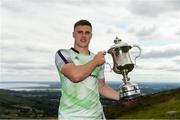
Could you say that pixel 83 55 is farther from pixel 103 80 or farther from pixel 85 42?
pixel 103 80

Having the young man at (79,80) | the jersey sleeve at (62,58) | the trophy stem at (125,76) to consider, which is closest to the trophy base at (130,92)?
the trophy stem at (125,76)

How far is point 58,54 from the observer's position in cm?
848

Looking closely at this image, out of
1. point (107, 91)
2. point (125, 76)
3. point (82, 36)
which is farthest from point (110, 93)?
point (82, 36)

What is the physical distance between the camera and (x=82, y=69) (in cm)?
786

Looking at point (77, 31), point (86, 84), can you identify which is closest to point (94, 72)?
point (86, 84)

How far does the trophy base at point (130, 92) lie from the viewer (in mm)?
8594

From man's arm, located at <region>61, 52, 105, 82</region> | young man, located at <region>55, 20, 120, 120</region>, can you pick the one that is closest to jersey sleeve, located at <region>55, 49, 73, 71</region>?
young man, located at <region>55, 20, 120, 120</region>

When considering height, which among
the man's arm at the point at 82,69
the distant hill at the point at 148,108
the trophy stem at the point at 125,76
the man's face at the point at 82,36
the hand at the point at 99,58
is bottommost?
the distant hill at the point at 148,108

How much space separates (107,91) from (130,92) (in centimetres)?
80

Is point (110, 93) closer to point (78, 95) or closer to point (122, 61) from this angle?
point (122, 61)

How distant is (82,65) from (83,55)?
514 mm

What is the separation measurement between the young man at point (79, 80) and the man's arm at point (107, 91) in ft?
2.54

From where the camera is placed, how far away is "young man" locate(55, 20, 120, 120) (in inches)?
320

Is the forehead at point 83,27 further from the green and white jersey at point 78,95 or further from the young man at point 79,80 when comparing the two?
the green and white jersey at point 78,95
